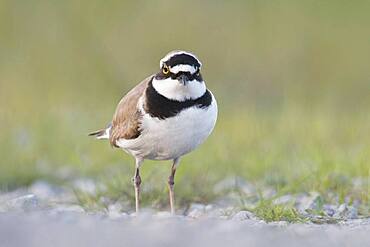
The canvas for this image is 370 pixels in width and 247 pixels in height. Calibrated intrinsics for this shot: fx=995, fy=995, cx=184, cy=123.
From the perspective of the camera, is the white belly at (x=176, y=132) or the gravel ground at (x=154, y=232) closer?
the gravel ground at (x=154, y=232)

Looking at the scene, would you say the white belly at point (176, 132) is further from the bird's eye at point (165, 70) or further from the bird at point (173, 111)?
the bird's eye at point (165, 70)

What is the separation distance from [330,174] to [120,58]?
22.7ft

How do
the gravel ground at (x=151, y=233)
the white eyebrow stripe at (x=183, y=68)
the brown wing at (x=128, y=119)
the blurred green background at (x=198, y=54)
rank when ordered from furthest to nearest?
the blurred green background at (x=198, y=54), the brown wing at (x=128, y=119), the white eyebrow stripe at (x=183, y=68), the gravel ground at (x=151, y=233)


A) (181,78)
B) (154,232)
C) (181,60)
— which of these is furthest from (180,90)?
(154,232)

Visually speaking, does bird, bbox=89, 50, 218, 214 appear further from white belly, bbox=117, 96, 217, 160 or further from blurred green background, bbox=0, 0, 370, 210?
blurred green background, bbox=0, 0, 370, 210

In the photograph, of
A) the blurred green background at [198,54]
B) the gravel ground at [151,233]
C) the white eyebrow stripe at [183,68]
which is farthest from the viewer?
the blurred green background at [198,54]

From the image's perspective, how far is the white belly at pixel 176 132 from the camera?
587 cm

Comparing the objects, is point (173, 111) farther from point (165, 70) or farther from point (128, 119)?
point (128, 119)

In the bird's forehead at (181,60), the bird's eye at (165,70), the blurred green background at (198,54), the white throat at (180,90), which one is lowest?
the blurred green background at (198,54)

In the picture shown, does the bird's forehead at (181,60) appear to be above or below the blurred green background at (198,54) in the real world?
above

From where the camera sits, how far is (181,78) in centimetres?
583

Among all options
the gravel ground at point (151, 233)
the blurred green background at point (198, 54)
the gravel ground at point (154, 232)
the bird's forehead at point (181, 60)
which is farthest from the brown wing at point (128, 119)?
the blurred green background at point (198, 54)

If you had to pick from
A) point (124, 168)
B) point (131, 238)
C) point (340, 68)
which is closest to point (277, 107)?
point (340, 68)

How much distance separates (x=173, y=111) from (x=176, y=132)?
130 mm
